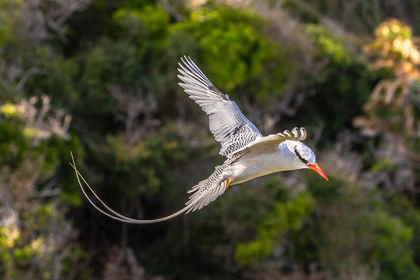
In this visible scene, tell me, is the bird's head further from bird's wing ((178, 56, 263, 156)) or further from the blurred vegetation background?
the blurred vegetation background

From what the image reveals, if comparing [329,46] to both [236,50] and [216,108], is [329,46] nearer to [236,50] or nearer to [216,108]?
[236,50]

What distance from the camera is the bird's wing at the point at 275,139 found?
17.5ft

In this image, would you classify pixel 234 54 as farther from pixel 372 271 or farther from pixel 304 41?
pixel 372 271

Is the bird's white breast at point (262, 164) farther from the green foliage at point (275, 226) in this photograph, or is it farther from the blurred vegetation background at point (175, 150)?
the green foliage at point (275, 226)

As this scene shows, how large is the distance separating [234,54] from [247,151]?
16.2 meters

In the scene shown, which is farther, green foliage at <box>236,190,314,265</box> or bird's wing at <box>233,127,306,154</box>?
green foliage at <box>236,190,314,265</box>

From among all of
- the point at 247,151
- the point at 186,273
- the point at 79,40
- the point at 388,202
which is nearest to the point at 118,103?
the point at 79,40

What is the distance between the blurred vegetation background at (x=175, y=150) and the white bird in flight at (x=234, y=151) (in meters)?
9.26

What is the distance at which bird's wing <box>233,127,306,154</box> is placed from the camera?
17.5ft

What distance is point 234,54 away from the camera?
22.2 m

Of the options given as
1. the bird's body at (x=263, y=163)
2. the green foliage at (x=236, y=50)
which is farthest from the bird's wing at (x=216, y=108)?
the green foliage at (x=236, y=50)

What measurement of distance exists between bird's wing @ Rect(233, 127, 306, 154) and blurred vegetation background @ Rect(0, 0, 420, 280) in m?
10.5

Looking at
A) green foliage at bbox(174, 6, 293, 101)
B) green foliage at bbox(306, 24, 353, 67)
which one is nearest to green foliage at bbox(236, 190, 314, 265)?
green foliage at bbox(174, 6, 293, 101)

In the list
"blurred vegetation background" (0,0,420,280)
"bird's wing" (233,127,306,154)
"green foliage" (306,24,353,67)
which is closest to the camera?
"bird's wing" (233,127,306,154)
